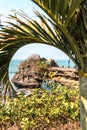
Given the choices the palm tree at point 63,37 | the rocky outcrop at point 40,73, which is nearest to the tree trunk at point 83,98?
the palm tree at point 63,37

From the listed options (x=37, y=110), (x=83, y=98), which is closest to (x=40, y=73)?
(x=37, y=110)

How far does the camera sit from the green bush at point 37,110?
6.50 metres

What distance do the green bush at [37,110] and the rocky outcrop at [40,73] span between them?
867 millimetres

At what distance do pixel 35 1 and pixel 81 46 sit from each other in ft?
3.47

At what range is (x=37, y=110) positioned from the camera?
661 centimetres

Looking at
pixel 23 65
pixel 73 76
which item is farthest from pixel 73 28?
pixel 23 65

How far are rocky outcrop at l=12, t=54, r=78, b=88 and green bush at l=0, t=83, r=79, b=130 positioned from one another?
0.87m

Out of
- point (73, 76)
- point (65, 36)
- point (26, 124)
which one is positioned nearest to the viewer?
point (65, 36)

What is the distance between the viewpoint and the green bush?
6.50m

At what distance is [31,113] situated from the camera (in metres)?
6.51

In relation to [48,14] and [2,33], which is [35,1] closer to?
[48,14]

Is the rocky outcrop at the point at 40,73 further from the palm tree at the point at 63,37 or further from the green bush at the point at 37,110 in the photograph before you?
the palm tree at the point at 63,37

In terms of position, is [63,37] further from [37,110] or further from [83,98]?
[37,110]

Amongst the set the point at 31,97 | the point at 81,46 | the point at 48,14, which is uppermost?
the point at 48,14
